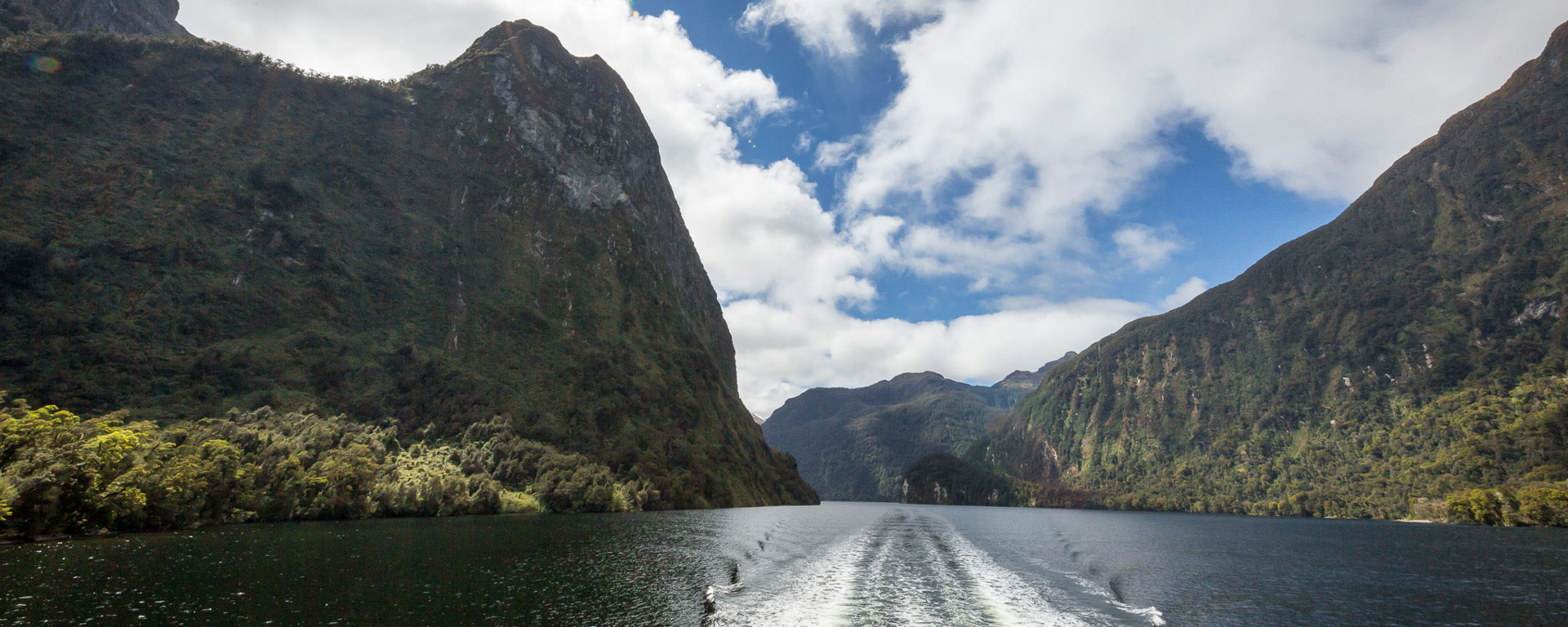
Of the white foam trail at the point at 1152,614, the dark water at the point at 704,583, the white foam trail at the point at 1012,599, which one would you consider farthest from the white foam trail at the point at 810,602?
the white foam trail at the point at 1152,614

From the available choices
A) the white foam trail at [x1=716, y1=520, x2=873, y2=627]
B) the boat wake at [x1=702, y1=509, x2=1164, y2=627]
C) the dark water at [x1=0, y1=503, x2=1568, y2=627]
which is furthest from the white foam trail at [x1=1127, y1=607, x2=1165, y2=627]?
the white foam trail at [x1=716, y1=520, x2=873, y2=627]

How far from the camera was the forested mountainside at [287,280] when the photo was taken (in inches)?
3878

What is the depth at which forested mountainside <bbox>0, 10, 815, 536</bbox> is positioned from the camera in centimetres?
9850

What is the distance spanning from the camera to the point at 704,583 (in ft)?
127

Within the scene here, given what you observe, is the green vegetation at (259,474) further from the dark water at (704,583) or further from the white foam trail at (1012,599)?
the white foam trail at (1012,599)

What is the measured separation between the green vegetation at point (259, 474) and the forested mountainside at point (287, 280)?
2.01 meters

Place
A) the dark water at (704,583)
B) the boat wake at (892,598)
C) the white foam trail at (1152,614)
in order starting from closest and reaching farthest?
the dark water at (704,583), the boat wake at (892,598), the white foam trail at (1152,614)

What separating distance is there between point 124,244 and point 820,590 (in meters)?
143

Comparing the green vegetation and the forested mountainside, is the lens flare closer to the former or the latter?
the forested mountainside

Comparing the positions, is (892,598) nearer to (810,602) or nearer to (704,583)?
(810,602)

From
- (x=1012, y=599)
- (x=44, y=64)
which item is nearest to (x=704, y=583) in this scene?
(x=1012, y=599)

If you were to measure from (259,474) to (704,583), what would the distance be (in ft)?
187

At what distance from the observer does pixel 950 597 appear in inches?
1435

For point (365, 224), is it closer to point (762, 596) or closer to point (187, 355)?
point (187, 355)
